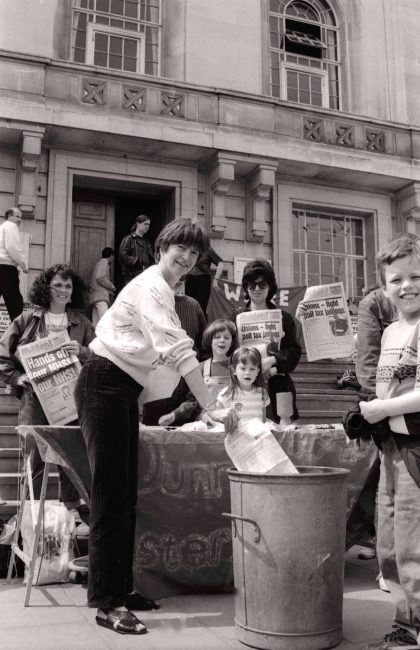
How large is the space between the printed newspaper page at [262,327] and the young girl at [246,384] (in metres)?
0.69

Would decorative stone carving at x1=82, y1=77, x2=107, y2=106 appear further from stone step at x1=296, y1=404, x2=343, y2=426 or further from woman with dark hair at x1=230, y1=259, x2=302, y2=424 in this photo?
woman with dark hair at x1=230, y1=259, x2=302, y2=424

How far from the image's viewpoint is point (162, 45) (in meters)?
13.8

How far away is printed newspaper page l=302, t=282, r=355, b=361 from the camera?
766 cm

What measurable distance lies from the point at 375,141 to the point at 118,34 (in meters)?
6.02

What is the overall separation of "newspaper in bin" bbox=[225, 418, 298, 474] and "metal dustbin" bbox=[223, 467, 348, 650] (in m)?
0.16

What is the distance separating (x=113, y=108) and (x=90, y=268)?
10.2 ft

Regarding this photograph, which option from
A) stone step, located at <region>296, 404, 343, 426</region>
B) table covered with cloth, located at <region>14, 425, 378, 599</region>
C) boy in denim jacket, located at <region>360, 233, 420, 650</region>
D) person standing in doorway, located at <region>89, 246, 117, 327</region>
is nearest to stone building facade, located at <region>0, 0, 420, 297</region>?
person standing in doorway, located at <region>89, 246, 117, 327</region>

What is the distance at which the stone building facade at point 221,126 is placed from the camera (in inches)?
466

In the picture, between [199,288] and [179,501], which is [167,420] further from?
[199,288]

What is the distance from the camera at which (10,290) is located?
9477 mm

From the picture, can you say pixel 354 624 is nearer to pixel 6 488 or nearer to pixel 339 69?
pixel 6 488

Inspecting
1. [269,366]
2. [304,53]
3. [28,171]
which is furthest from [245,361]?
[304,53]

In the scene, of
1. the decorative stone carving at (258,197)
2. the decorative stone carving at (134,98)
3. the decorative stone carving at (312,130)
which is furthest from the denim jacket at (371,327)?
the decorative stone carving at (312,130)

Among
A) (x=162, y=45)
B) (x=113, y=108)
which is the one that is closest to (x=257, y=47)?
(x=162, y=45)
